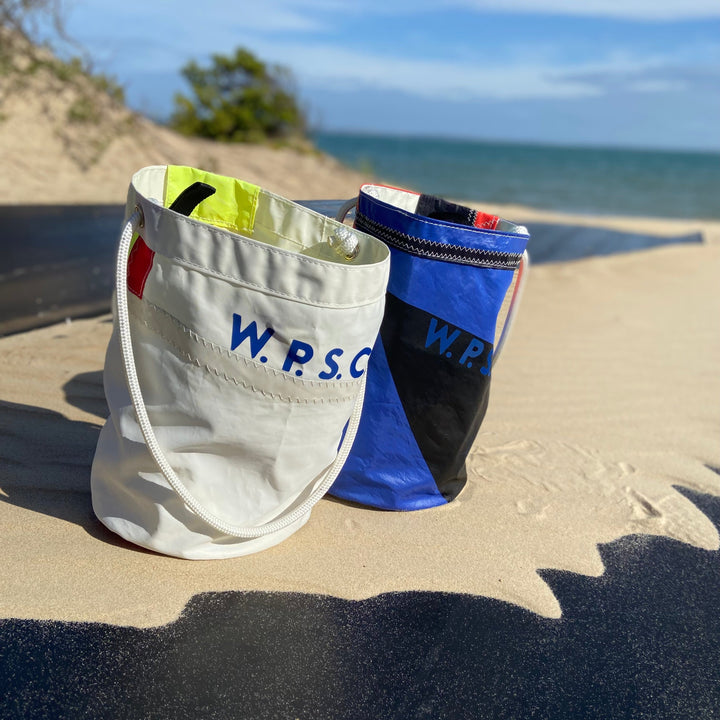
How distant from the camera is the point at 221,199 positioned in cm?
221

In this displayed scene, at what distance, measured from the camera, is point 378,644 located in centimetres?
184

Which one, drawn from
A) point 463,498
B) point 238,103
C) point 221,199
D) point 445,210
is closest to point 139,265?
point 221,199

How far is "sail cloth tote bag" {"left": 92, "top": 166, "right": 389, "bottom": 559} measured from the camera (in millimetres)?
1801

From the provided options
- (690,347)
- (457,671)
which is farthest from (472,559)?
(690,347)

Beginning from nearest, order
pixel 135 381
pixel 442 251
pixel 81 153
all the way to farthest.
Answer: pixel 135 381
pixel 442 251
pixel 81 153

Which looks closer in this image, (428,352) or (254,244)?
(254,244)

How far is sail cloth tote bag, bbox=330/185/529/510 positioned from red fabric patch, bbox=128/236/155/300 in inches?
27.8

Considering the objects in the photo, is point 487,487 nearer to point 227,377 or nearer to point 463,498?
point 463,498

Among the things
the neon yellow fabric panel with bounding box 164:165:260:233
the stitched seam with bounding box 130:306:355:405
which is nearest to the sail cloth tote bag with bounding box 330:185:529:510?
the neon yellow fabric panel with bounding box 164:165:260:233

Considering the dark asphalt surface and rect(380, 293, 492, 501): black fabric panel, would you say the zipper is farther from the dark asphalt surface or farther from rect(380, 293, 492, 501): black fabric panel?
the dark asphalt surface

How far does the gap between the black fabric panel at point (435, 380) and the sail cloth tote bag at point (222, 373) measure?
0.29 meters

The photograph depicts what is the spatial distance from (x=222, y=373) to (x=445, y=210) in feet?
3.61

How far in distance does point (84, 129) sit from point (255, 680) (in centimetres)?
1170

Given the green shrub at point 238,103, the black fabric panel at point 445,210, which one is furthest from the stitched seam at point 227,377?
the green shrub at point 238,103
